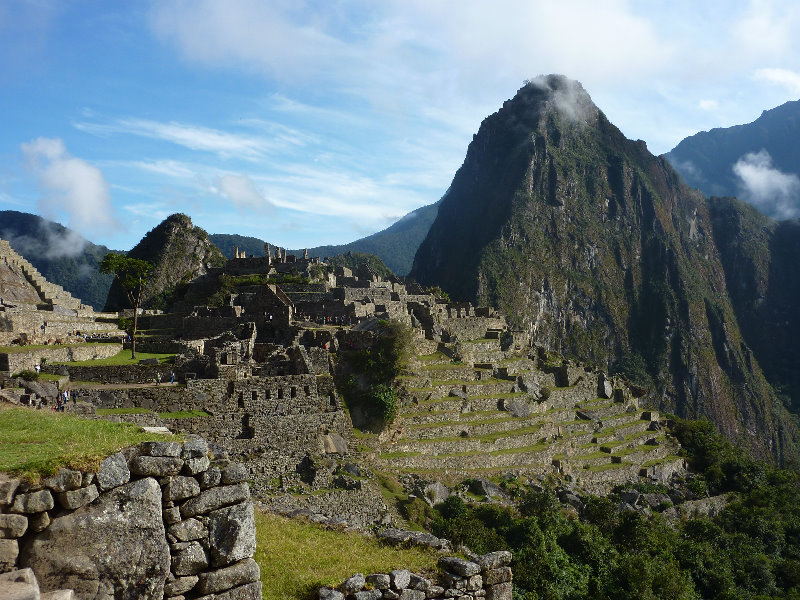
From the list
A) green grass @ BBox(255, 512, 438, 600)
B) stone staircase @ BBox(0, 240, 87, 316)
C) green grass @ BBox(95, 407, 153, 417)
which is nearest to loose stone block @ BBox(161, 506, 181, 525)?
green grass @ BBox(255, 512, 438, 600)

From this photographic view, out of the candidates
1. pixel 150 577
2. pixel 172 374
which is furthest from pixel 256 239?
pixel 150 577

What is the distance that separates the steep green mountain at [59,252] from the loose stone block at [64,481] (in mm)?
80391

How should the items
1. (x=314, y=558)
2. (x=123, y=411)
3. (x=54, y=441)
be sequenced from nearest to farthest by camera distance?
(x=54, y=441), (x=314, y=558), (x=123, y=411)

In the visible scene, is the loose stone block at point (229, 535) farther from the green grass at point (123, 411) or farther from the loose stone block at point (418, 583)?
the green grass at point (123, 411)

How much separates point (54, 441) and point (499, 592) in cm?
661

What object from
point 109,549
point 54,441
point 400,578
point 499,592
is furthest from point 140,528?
point 499,592

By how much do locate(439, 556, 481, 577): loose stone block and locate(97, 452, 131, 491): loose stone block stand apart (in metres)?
4.98

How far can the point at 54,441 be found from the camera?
23.8 ft

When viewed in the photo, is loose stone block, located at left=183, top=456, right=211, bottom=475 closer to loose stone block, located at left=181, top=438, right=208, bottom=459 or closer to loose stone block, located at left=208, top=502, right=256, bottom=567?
loose stone block, located at left=181, top=438, right=208, bottom=459

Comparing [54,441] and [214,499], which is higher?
[54,441]

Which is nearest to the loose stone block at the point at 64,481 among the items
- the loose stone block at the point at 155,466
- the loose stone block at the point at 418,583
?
the loose stone block at the point at 155,466

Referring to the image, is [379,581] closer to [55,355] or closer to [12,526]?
[12,526]

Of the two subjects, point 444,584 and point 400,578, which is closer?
point 400,578

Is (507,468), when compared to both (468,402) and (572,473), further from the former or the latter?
(572,473)
